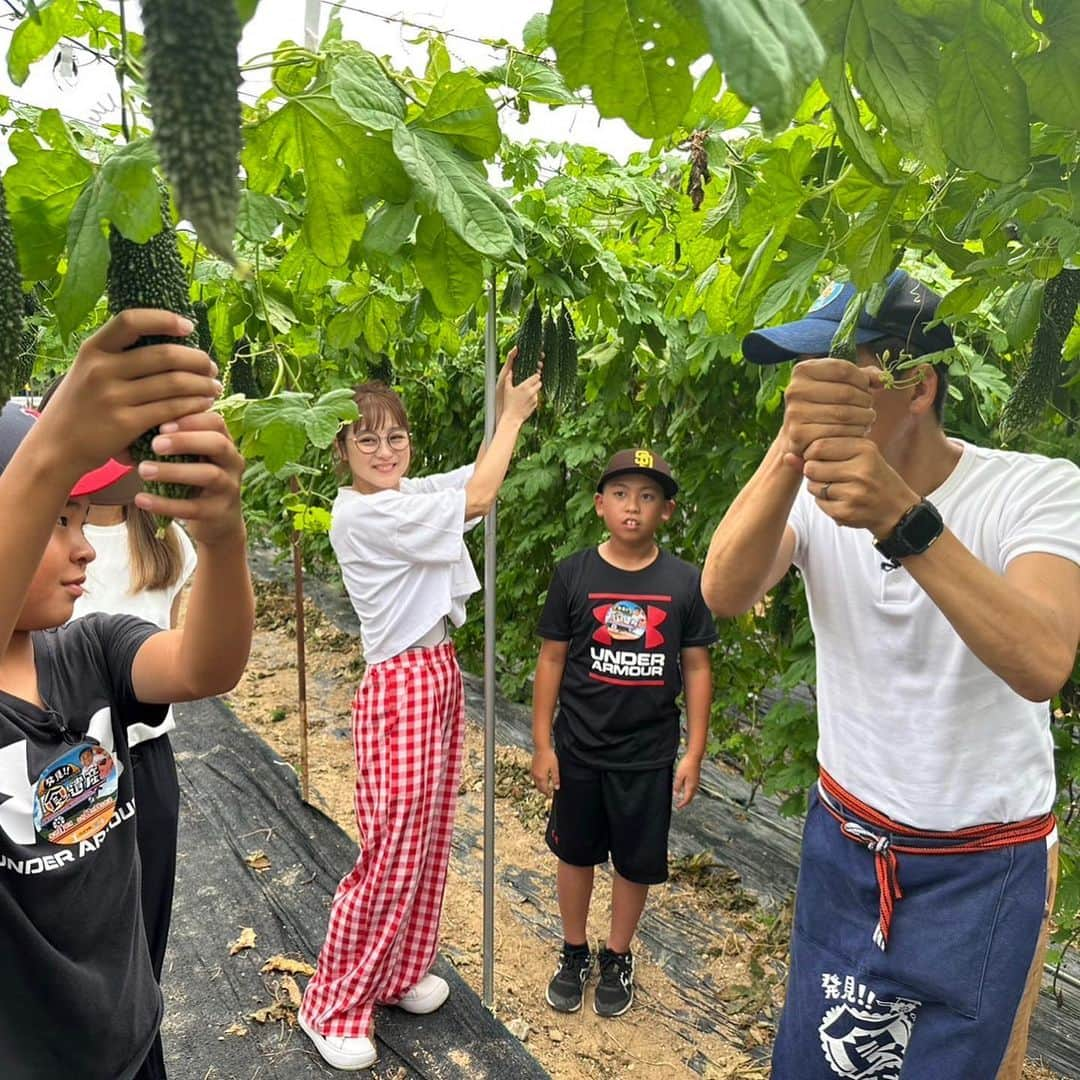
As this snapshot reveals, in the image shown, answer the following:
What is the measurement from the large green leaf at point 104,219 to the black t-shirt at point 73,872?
917 mm

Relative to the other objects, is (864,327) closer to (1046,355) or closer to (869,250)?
(1046,355)

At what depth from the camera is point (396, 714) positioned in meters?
2.78

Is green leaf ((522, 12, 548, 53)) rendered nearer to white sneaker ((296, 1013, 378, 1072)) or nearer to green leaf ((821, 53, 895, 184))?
green leaf ((821, 53, 895, 184))

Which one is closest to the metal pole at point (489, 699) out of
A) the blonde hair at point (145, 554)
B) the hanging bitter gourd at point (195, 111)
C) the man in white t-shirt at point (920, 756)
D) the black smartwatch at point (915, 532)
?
the blonde hair at point (145, 554)

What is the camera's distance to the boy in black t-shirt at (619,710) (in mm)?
2938

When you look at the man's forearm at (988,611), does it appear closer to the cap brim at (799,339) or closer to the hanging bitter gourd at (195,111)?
the cap brim at (799,339)

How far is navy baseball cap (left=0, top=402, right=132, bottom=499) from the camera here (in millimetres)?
1242

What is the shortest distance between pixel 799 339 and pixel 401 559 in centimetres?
157

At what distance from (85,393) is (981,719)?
4.96 ft

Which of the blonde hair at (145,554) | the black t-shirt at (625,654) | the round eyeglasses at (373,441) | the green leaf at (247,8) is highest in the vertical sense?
the green leaf at (247,8)

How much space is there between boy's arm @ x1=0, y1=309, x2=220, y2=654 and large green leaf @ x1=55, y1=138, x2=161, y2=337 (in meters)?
0.03

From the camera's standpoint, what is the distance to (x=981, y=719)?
5.15 feet

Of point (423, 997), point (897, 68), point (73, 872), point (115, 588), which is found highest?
point (897, 68)

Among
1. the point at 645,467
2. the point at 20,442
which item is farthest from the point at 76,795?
the point at 645,467
